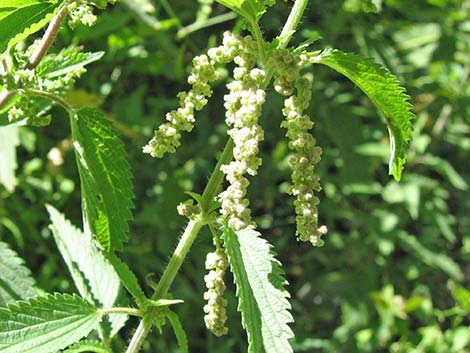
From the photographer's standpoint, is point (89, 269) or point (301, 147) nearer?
point (301, 147)

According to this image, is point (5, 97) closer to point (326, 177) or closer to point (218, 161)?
point (218, 161)

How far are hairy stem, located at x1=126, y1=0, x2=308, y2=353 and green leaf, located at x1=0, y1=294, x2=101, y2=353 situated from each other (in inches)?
3.7

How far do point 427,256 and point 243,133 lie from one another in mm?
2142

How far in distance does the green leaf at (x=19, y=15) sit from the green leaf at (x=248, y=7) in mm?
337

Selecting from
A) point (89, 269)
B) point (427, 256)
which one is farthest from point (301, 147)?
point (427, 256)

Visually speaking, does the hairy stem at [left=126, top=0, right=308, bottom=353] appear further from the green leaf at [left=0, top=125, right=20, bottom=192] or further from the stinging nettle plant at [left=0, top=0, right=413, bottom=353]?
the green leaf at [left=0, top=125, right=20, bottom=192]

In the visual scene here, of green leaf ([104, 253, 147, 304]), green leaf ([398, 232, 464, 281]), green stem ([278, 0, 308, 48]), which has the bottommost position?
green leaf ([398, 232, 464, 281])

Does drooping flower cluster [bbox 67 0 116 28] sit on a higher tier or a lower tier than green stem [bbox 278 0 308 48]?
higher

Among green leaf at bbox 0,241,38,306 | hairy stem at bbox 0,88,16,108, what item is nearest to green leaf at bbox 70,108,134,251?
hairy stem at bbox 0,88,16,108

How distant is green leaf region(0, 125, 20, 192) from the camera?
7.73 ft

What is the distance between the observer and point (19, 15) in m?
1.40

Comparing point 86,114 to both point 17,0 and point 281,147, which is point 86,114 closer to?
point 17,0

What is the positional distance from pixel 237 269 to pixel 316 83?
1916mm

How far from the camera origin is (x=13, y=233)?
2.61m
